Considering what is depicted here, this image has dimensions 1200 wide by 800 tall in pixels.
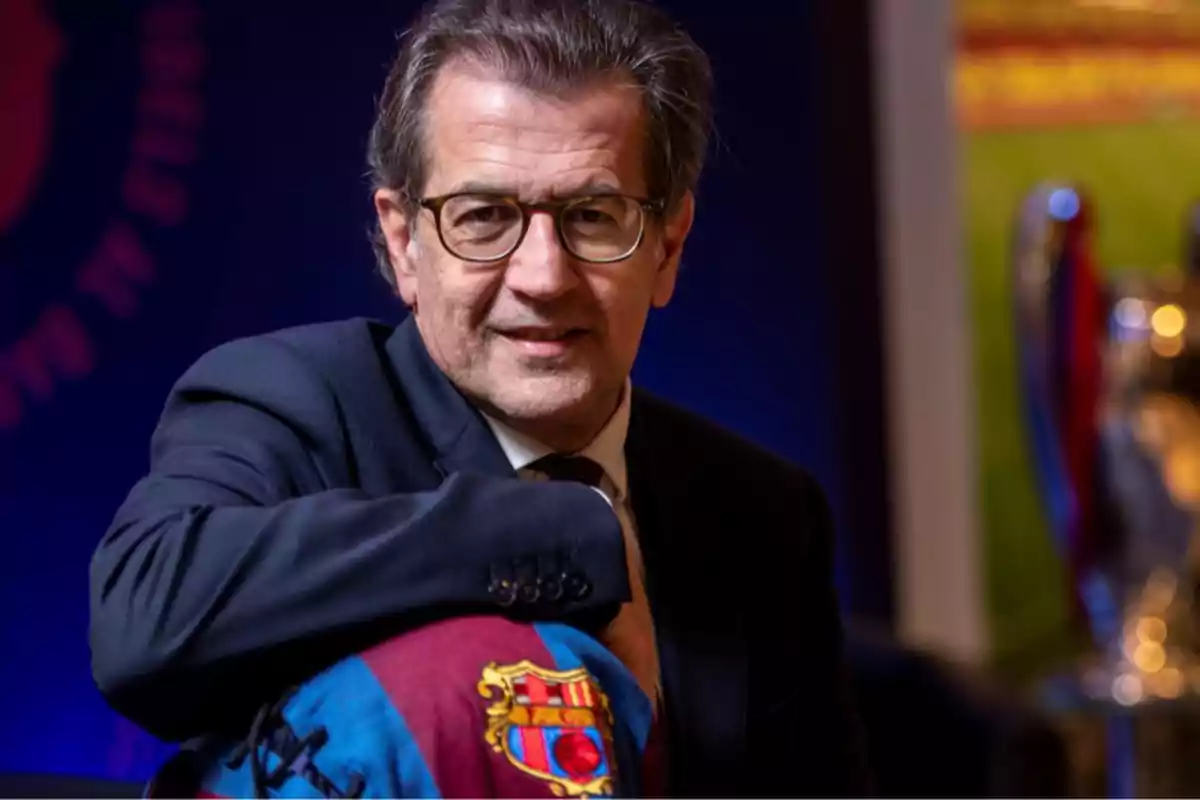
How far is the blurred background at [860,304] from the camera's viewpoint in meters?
0.73

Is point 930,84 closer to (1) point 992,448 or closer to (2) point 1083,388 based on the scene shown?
(2) point 1083,388

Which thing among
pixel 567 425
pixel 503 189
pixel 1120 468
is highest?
pixel 503 189

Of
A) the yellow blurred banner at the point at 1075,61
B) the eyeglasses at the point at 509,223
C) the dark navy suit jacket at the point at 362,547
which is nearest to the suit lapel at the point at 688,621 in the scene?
the dark navy suit jacket at the point at 362,547

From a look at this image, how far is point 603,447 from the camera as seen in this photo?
729 millimetres

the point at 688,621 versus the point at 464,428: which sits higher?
the point at 464,428

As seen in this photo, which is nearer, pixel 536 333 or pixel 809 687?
pixel 536 333

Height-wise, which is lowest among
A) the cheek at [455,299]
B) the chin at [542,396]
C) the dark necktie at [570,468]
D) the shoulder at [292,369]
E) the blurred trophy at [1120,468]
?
the blurred trophy at [1120,468]

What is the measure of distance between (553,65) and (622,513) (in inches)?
8.0

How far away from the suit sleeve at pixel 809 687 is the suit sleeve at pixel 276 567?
0.15m

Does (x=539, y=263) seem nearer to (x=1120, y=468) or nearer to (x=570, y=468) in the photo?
(x=570, y=468)

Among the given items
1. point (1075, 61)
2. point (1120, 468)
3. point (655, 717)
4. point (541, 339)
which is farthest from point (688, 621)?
point (1075, 61)

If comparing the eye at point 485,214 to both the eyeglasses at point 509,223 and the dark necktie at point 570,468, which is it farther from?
the dark necktie at point 570,468

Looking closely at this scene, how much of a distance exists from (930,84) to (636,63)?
76 centimetres

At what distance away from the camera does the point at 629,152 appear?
68cm
